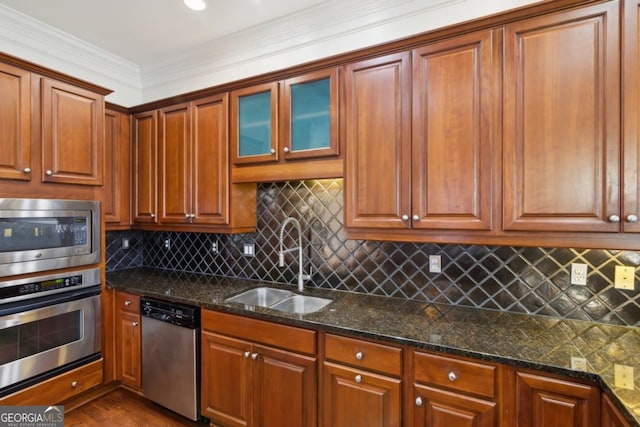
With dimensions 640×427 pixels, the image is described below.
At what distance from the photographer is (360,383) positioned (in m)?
1.65

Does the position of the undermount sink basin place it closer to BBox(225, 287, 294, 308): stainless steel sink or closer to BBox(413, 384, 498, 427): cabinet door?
BBox(225, 287, 294, 308): stainless steel sink

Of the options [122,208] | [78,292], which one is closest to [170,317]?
[78,292]

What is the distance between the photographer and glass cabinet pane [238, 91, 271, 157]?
230cm

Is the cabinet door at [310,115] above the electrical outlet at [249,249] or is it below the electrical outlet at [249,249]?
above

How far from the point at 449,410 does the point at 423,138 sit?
134cm

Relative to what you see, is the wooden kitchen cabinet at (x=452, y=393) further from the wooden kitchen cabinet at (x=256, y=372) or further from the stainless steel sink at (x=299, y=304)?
the stainless steel sink at (x=299, y=304)

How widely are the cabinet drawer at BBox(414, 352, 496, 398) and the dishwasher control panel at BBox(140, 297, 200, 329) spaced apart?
1470 mm

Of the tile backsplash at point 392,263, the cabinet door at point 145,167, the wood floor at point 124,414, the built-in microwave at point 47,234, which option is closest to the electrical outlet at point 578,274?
the tile backsplash at point 392,263

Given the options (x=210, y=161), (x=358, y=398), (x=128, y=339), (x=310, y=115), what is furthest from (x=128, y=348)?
(x=310, y=115)

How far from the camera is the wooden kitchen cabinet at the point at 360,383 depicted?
1.57 m

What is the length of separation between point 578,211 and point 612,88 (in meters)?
0.55

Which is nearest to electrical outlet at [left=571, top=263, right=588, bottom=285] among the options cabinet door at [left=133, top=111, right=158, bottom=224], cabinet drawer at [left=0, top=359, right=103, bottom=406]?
cabinet door at [left=133, top=111, right=158, bottom=224]

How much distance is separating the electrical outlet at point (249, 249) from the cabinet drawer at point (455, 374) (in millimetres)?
1660

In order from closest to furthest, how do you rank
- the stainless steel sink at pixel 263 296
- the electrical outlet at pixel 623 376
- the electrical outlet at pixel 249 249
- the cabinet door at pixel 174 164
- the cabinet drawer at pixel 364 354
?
the electrical outlet at pixel 623 376 < the cabinet drawer at pixel 364 354 < the stainless steel sink at pixel 263 296 < the cabinet door at pixel 174 164 < the electrical outlet at pixel 249 249
